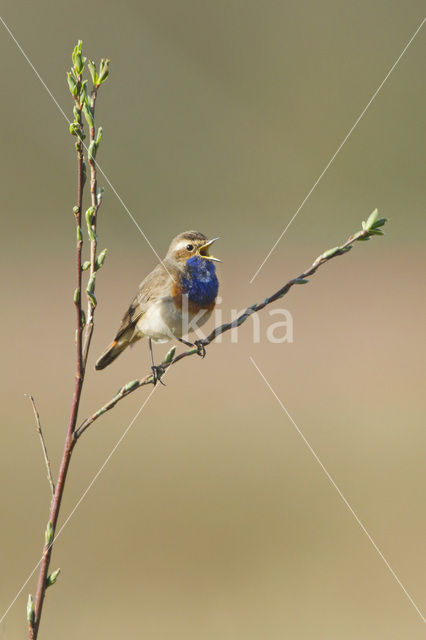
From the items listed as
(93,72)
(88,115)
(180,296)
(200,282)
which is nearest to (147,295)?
(180,296)

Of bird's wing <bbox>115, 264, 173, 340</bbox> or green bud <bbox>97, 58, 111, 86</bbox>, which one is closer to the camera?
green bud <bbox>97, 58, 111, 86</bbox>

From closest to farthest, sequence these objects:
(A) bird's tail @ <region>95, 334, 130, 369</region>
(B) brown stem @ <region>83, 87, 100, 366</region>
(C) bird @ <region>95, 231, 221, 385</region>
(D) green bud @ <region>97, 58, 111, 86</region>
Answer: (B) brown stem @ <region>83, 87, 100, 366</region>, (D) green bud @ <region>97, 58, 111, 86</region>, (C) bird @ <region>95, 231, 221, 385</region>, (A) bird's tail @ <region>95, 334, 130, 369</region>

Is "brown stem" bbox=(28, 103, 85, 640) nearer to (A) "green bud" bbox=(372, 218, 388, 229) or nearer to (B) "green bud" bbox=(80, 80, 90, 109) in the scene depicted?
(B) "green bud" bbox=(80, 80, 90, 109)

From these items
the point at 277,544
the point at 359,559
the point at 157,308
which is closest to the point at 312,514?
the point at 277,544

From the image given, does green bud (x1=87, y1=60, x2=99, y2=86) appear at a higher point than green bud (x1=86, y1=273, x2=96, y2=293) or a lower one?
higher

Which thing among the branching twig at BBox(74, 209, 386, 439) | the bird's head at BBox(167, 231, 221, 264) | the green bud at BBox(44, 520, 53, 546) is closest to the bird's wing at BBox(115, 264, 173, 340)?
the bird's head at BBox(167, 231, 221, 264)

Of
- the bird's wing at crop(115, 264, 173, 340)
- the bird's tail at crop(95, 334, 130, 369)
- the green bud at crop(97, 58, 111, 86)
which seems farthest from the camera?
the bird's tail at crop(95, 334, 130, 369)

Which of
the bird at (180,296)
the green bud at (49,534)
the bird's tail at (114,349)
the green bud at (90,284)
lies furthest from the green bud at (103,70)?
the bird's tail at (114,349)

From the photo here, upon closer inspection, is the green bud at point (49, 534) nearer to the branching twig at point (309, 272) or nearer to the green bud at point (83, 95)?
the branching twig at point (309, 272)

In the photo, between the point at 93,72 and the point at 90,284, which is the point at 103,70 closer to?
the point at 93,72
